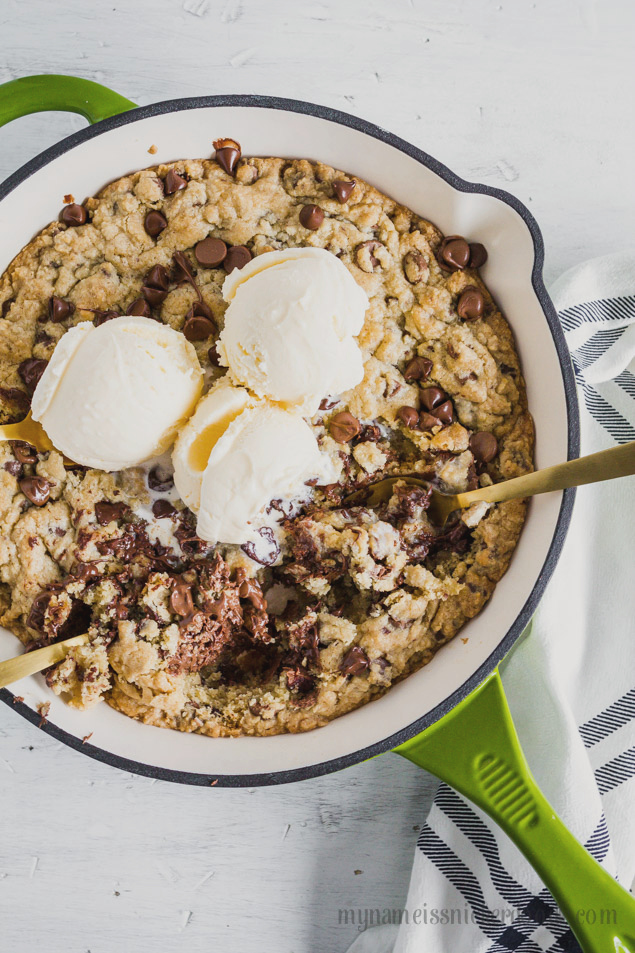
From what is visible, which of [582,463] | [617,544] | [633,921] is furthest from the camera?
[617,544]

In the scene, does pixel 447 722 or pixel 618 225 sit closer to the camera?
pixel 447 722

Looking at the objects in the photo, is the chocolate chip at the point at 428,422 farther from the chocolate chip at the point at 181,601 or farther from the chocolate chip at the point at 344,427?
the chocolate chip at the point at 181,601

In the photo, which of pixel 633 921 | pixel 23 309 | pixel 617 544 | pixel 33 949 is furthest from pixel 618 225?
pixel 33 949

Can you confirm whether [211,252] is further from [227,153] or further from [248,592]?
[248,592]

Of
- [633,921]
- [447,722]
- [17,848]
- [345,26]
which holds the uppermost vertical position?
[345,26]

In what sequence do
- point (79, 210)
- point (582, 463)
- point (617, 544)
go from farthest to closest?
point (617, 544) → point (79, 210) → point (582, 463)

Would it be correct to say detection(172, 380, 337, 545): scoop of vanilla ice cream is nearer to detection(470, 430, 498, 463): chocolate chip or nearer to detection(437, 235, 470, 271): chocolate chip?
detection(470, 430, 498, 463): chocolate chip

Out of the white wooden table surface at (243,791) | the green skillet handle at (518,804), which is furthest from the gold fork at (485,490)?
the white wooden table surface at (243,791)

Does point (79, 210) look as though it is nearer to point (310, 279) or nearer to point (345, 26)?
point (310, 279)
